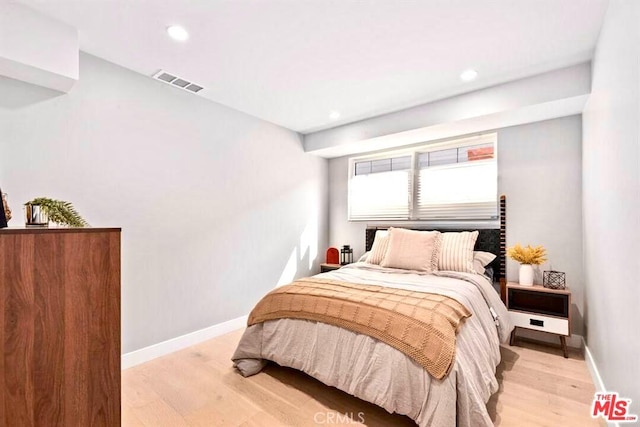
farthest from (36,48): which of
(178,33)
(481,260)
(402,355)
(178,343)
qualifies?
(481,260)

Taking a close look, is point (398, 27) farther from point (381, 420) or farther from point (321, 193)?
point (321, 193)

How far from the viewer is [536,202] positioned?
3.09m

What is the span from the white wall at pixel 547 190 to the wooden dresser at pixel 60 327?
11.5 ft

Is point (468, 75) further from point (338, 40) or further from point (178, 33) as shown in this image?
point (178, 33)

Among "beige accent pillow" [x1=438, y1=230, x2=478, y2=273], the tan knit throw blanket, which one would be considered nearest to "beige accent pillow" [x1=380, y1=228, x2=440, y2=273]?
"beige accent pillow" [x1=438, y1=230, x2=478, y2=273]

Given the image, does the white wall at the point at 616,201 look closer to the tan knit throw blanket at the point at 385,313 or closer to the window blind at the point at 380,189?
the tan knit throw blanket at the point at 385,313

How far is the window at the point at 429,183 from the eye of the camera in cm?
341

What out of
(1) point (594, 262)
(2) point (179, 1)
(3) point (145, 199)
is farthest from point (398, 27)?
(3) point (145, 199)

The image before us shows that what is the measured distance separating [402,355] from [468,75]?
7.76 feet

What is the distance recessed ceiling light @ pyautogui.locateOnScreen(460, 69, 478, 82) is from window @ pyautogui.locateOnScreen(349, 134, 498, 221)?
0.95 metres

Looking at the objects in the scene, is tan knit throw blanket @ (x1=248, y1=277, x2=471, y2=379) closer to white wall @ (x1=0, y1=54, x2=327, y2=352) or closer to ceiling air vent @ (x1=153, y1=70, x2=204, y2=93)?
white wall @ (x1=0, y1=54, x2=327, y2=352)

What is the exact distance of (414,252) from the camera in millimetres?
3043

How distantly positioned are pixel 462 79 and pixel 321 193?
8.22 ft

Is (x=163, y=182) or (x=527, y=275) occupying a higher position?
(x=163, y=182)
